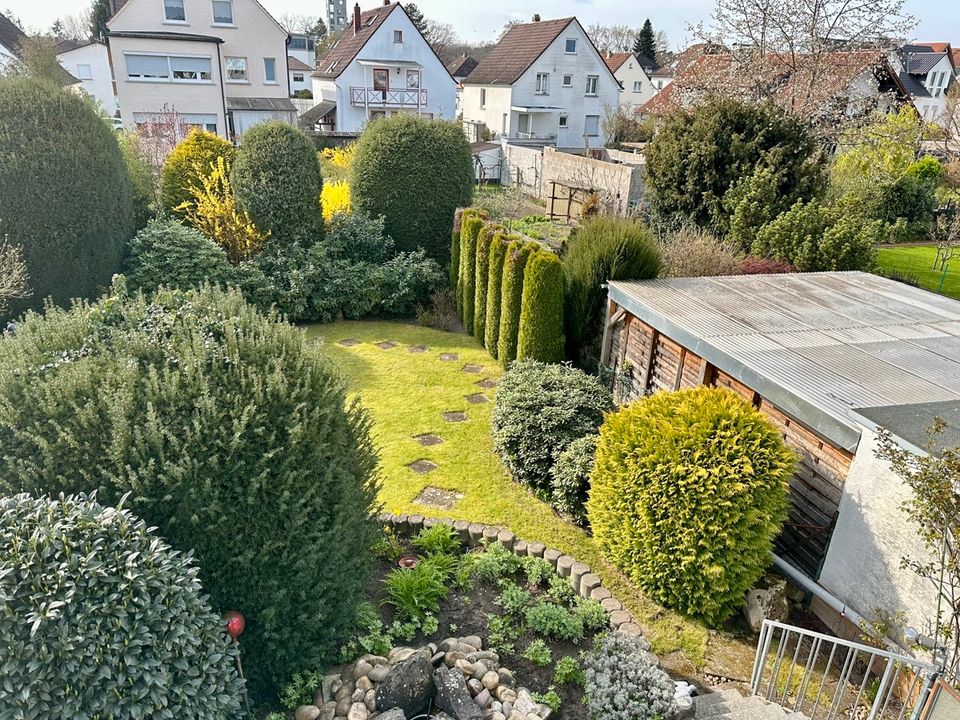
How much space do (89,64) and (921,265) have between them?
44.3 metres

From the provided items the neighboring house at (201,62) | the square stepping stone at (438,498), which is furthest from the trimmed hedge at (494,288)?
the neighboring house at (201,62)

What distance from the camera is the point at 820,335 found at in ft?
22.5

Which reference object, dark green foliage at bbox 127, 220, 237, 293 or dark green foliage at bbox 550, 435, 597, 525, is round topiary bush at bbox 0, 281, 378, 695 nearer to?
dark green foliage at bbox 550, 435, 597, 525

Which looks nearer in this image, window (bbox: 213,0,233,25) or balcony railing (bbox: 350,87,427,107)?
window (bbox: 213,0,233,25)

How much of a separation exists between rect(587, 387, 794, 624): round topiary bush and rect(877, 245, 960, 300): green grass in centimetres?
1029

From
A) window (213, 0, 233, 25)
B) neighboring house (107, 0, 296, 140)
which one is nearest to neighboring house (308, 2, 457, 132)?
neighboring house (107, 0, 296, 140)

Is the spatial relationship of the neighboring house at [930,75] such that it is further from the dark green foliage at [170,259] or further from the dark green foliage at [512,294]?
the dark green foliage at [170,259]

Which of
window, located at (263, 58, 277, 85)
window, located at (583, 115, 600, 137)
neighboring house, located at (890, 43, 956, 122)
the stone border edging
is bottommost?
the stone border edging

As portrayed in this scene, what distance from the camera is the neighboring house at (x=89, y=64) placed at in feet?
121

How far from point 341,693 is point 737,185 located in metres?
11.6

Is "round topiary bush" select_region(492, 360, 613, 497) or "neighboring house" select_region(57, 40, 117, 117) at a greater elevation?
"neighboring house" select_region(57, 40, 117, 117)

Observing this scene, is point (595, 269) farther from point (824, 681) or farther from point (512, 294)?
point (824, 681)

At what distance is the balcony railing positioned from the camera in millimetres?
34188

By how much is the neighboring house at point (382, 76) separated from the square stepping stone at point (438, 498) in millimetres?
29389
